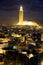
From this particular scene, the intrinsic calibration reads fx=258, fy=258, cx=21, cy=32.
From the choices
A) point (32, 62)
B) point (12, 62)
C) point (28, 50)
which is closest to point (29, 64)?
point (32, 62)

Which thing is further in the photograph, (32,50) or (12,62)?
(32,50)

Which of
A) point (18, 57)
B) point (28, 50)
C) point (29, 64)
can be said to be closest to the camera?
point (29, 64)

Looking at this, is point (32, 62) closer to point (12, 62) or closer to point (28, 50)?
point (12, 62)

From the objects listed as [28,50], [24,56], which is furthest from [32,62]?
[28,50]

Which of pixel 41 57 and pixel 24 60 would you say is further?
pixel 41 57

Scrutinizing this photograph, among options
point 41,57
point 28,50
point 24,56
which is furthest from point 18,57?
point 28,50

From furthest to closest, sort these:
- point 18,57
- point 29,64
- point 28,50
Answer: point 28,50 < point 18,57 < point 29,64

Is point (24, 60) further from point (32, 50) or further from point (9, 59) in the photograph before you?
point (32, 50)
